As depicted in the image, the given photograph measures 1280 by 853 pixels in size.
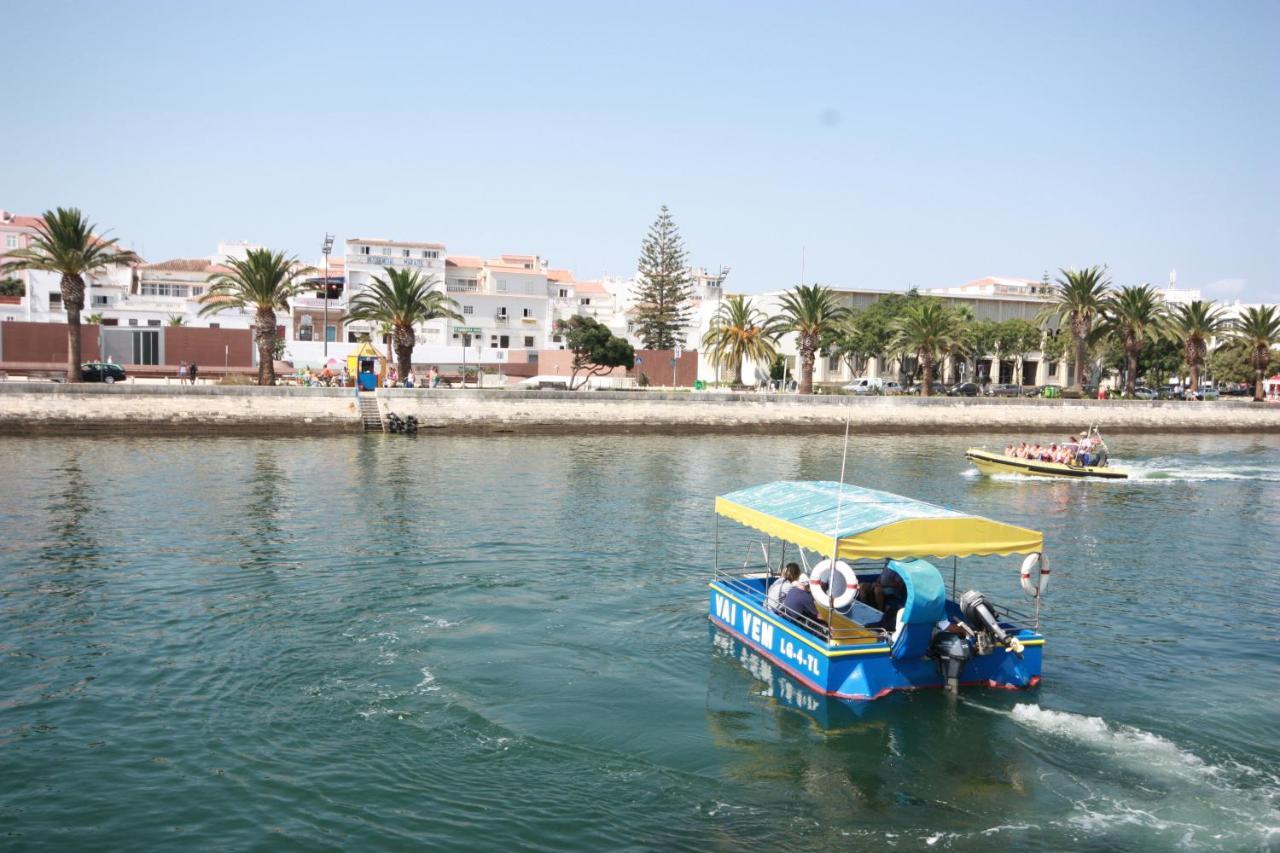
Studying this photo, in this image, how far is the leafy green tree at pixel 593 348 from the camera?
71000mm

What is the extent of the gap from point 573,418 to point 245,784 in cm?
4297

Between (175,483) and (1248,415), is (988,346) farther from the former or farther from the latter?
(175,483)

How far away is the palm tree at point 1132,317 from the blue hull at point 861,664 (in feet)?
205

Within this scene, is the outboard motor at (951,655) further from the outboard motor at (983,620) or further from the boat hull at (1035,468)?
the boat hull at (1035,468)

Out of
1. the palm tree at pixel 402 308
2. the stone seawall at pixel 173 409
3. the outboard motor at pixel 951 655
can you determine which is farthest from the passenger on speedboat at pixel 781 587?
the palm tree at pixel 402 308

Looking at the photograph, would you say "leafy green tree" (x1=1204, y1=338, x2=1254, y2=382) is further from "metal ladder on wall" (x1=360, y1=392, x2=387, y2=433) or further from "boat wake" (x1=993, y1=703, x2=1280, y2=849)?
"boat wake" (x1=993, y1=703, x2=1280, y2=849)

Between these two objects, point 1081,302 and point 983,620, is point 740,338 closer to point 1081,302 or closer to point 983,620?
point 1081,302

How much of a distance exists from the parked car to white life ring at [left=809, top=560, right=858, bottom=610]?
50339 millimetres

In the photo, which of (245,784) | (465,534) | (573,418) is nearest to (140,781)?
(245,784)

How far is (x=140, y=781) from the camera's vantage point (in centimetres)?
1050

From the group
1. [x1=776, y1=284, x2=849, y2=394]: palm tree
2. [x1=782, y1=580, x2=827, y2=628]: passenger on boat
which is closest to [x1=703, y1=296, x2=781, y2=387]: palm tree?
[x1=776, y1=284, x2=849, y2=394]: palm tree

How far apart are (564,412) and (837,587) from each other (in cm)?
4126

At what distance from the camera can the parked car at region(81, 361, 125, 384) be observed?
5184cm

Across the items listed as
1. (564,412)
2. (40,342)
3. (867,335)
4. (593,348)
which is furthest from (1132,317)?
(40,342)
